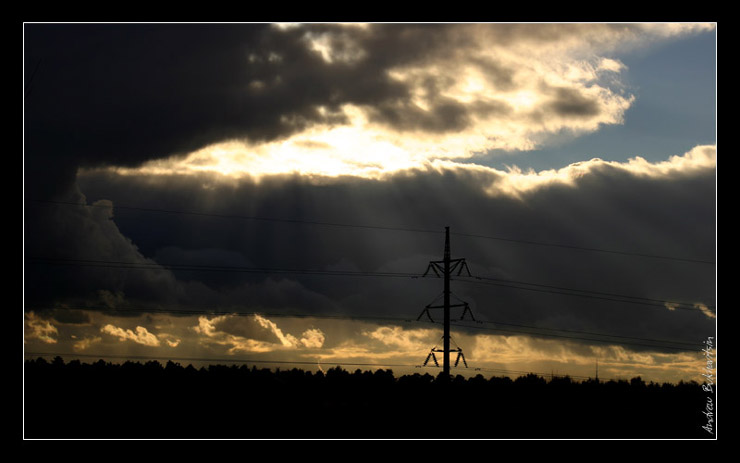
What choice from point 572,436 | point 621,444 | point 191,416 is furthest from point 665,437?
point 191,416

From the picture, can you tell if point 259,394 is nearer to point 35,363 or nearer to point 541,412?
point 541,412

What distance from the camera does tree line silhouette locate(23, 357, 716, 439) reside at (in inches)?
A: 3979

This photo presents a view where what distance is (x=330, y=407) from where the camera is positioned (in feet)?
356

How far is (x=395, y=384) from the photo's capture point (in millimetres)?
132875

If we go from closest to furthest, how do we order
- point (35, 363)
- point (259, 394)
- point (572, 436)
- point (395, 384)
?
point (572, 436), point (259, 394), point (395, 384), point (35, 363)

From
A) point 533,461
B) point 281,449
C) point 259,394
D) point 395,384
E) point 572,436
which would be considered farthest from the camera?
point 395,384

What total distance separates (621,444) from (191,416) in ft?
194

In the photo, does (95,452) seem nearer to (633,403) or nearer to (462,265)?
(462,265)

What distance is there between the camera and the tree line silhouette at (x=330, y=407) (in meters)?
101

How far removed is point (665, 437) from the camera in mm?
106000

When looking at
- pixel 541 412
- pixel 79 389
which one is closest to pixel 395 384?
pixel 541 412

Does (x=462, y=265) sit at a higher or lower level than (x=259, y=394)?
higher

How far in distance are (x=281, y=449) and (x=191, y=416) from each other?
1357 inches

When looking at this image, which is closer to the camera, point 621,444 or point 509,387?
point 621,444
